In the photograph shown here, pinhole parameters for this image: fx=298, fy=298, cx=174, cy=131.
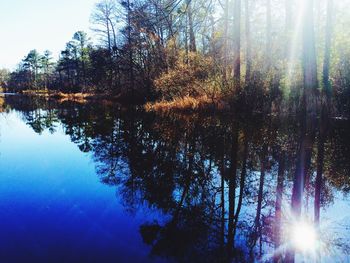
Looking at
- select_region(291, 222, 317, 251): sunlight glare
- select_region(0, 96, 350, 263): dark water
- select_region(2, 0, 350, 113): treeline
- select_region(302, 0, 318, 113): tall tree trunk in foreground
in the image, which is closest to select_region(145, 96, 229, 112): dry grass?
select_region(2, 0, 350, 113): treeline

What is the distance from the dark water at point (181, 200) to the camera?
3.24 meters

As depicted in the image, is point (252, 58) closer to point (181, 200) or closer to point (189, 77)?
point (189, 77)

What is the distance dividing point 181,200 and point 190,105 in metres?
12.6

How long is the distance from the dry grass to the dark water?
6.24 meters

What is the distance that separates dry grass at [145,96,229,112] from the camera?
51.5ft

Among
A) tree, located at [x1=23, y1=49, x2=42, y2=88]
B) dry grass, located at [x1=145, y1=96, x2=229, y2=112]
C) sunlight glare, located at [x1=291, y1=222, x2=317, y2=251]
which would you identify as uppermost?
tree, located at [x1=23, y1=49, x2=42, y2=88]

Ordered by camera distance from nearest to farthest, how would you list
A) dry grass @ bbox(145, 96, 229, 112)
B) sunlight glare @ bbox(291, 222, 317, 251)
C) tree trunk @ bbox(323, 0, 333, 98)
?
sunlight glare @ bbox(291, 222, 317, 251) < tree trunk @ bbox(323, 0, 333, 98) < dry grass @ bbox(145, 96, 229, 112)

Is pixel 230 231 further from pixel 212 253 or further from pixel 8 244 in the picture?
pixel 8 244

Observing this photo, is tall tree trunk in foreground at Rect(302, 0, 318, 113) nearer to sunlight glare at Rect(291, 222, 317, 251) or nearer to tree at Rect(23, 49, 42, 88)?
sunlight glare at Rect(291, 222, 317, 251)

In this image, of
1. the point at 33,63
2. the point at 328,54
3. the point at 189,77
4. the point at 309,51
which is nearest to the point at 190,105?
the point at 189,77

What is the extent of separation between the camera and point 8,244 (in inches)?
135

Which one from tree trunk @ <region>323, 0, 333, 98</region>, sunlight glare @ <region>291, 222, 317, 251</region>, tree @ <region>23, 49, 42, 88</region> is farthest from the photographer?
tree @ <region>23, 49, 42, 88</region>

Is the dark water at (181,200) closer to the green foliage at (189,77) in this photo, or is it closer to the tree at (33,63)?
the green foliage at (189,77)

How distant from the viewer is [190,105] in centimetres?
1709
